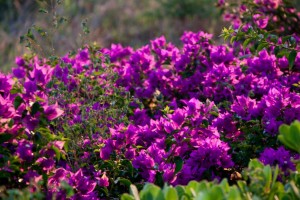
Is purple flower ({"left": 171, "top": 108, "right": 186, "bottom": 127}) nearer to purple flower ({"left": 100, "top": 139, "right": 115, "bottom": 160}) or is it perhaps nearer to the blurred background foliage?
purple flower ({"left": 100, "top": 139, "right": 115, "bottom": 160})

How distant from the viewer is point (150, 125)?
277 centimetres

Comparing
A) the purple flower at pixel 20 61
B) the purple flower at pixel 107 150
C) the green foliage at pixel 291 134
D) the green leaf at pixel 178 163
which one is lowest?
the green foliage at pixel 291 134

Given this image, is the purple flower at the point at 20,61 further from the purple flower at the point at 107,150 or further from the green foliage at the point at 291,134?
the green foliage at the point at 291,134

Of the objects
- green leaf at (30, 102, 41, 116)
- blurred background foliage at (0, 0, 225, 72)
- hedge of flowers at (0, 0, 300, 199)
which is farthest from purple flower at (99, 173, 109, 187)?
blurred background foliage at (0, 0, 225, 72)

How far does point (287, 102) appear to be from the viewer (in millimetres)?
2521

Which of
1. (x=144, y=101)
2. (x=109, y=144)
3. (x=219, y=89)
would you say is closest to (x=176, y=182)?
(x=109, y=144)

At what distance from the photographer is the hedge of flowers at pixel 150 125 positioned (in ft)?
7.21

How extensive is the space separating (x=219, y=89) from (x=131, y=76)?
606 millimetres

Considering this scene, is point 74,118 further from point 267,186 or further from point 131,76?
point 267,186

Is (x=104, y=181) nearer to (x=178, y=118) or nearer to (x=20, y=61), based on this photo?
(x=178, y=118)

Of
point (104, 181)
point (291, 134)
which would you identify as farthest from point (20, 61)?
point (291, 134)

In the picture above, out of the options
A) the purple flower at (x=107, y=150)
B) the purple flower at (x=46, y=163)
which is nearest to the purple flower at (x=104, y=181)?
the purple flower at (x=107, y=150)

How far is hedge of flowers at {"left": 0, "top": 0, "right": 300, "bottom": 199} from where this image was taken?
220cm

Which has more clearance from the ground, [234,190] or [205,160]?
[205,160]
